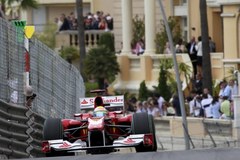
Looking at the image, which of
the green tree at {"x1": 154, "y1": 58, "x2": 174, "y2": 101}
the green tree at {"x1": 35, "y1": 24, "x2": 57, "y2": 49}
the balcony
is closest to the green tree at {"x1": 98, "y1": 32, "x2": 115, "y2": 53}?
the green tree at {"x1": 35, "y1": 24, "x2": 57, "y2": 49}

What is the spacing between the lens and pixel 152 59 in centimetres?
5775

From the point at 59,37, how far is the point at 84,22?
3.59 meters

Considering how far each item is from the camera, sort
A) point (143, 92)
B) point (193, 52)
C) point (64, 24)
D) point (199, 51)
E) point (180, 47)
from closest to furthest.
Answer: point (143, 92), point (199, 51), point (193, 52), point (180, 47), point (64, 24)

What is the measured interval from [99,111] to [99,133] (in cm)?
91

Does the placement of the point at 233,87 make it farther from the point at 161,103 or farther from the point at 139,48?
the point at 139,48

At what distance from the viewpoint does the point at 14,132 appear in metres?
25.8

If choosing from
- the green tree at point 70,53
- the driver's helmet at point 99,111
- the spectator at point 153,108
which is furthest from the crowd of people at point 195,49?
the driver's helmet at point 99,111

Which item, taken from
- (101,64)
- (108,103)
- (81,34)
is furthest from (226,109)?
(81,34)

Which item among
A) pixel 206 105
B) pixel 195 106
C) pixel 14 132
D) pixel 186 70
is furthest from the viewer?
pixel 186 70

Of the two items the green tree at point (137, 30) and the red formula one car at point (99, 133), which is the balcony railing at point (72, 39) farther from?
the red formula one car at point (99, 133)

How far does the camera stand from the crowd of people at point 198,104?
43700mm

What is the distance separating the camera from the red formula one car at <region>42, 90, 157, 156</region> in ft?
81.9

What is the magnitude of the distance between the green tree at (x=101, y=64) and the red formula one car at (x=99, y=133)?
31.7m

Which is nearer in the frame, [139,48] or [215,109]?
[215,109]
